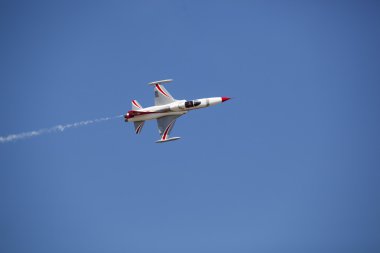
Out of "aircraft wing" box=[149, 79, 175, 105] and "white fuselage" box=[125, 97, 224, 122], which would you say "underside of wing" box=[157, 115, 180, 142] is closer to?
"white fuselage" box=[125, 97, 224, 122]

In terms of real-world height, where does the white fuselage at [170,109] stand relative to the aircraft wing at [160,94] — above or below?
below

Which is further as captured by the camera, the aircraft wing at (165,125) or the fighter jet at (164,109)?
the aircraft wing at (165,125)

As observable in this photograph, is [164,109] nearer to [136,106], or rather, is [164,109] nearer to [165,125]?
[165,125]

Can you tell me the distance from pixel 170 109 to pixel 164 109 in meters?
0.77

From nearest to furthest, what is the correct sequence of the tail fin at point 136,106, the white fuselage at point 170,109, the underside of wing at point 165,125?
the white fuselage at point 170,109, the underside of wing at point 165,125, the tail fin at point 136,106

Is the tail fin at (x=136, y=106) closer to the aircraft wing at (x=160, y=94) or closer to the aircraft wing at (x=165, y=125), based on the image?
the aircraft wing at (x=160, y=94)

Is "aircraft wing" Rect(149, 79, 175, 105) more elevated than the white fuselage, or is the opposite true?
"aircraft wing" Rect(149, 79, 175, 105)

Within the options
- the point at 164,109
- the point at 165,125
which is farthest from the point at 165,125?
the point at 164,109

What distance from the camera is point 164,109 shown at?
69.8 metres

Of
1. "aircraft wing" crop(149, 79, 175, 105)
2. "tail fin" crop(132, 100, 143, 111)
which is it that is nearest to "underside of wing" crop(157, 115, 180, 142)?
"aircraft wing" crop(149, 79, 175, 105)

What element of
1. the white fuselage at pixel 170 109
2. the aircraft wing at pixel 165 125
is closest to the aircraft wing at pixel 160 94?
the white fuselage at pixel 170 109

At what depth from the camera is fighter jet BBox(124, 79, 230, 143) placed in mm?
69250

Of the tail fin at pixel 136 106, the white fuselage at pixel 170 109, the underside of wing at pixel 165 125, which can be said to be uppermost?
the tail fin at pixel 136 106

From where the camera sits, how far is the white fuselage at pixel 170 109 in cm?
6919
